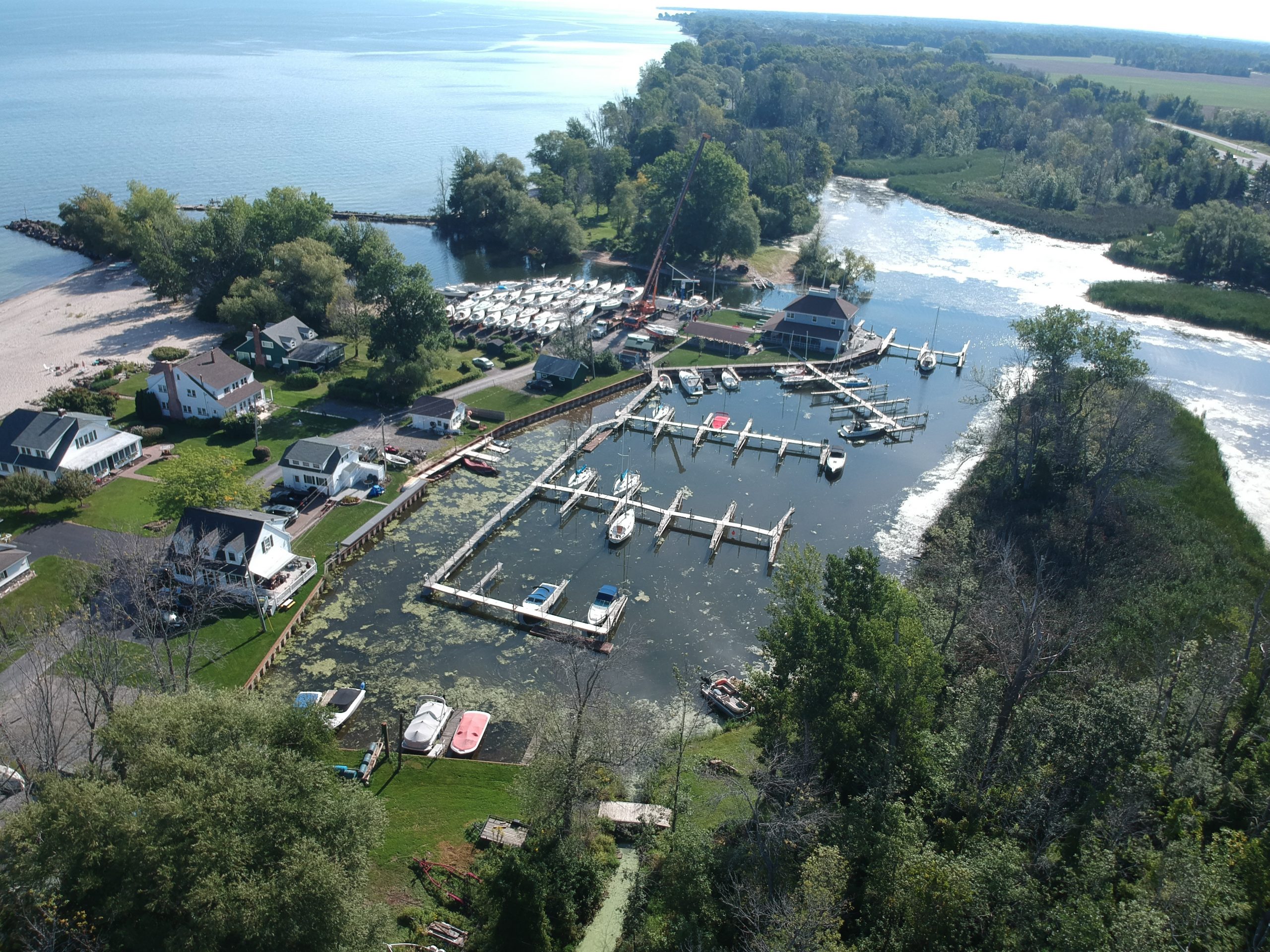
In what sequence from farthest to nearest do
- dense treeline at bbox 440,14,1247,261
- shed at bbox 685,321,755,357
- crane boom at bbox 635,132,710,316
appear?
dense treeline at bbox 440,14,1247,261, crane boom at bbox 635,132,710,316, shed at bbox 685,321,755,357

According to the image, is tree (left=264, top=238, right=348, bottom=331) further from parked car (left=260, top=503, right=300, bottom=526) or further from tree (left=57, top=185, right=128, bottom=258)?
parked car (left=260, top=503, right=300, bottom=526)

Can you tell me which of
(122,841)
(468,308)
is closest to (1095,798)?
(122,841)

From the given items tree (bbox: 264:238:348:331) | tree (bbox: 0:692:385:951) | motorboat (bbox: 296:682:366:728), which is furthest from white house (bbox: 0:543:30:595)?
tree (bbox: 264:238:348:331)

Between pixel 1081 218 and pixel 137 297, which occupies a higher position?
pixel 1081 218

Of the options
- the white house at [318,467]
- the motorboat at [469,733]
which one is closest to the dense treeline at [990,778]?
the motorboat at [469,733]

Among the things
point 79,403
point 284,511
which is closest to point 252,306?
point 79,403

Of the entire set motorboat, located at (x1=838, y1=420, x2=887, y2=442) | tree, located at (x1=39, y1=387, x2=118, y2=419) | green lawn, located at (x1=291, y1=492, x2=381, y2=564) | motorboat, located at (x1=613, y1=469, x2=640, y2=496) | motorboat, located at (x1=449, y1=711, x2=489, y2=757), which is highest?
tree, located at (x1=39, y1=387, x2=118, y2=419)

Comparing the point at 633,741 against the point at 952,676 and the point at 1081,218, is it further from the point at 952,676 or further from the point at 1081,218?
the point at 1081,218
